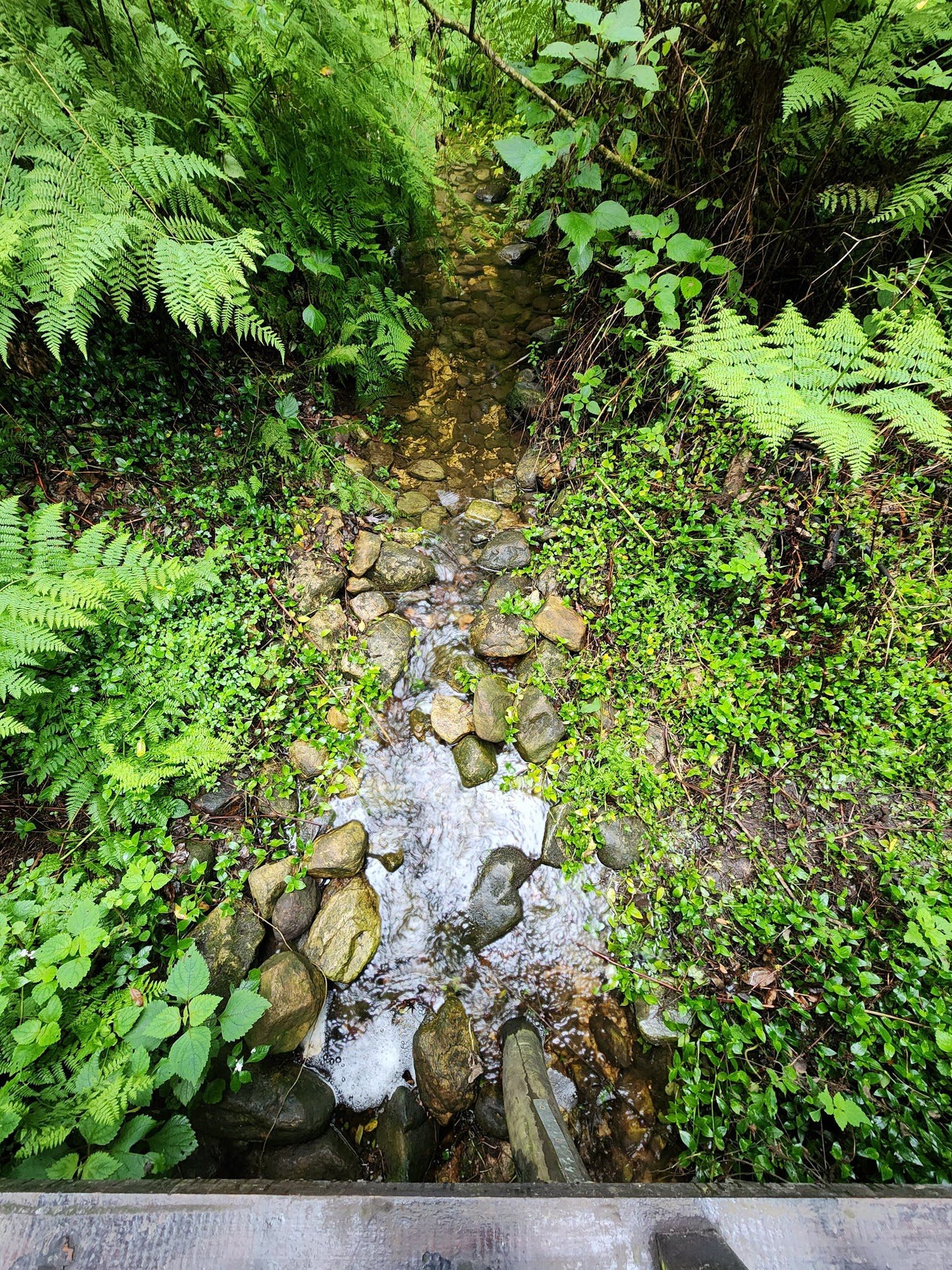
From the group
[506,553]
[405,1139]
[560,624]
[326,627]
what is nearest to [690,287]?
[506,553]

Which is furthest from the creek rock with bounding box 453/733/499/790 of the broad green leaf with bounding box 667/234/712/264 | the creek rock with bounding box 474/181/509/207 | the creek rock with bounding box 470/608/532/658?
the creek rock with bounding box 474/181/509/207

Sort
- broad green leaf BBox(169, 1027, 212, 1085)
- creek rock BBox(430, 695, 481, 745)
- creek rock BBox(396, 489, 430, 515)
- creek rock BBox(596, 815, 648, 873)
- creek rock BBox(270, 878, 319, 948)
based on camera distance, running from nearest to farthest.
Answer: broad green leaf BBox(169, 1027, 212, 1085) < creek rock BBox(270, 878, 319, 948) < creek rock BBox(596, 815, 648, 873) < creek rock BBox(430, 695, 481, 745) < creek rock BBox(396, 489, 430, 515)

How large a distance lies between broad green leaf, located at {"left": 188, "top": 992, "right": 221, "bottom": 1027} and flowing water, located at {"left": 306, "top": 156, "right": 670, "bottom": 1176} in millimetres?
803

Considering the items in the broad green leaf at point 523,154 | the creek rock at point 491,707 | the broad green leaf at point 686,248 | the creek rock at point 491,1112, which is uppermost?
the broad green leaf at point 523,154

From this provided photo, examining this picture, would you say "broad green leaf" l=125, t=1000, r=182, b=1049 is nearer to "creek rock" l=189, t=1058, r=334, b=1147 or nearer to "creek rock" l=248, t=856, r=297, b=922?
"creek rock" l=189, t=1058, r=334, b=1147

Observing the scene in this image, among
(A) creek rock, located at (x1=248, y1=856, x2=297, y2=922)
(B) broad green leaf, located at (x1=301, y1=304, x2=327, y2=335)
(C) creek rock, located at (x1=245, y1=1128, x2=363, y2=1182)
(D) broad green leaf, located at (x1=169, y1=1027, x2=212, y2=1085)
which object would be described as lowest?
(C) creek rock, located at (x1=245, y1=1128, x2=363, y2=1182)

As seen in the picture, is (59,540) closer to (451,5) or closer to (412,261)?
(451,5)

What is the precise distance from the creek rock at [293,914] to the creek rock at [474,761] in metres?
0.97

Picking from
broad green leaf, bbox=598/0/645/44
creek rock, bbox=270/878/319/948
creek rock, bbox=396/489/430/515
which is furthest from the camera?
creek rock, bbox=396/489/430/515

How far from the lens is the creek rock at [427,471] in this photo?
12.9 feet

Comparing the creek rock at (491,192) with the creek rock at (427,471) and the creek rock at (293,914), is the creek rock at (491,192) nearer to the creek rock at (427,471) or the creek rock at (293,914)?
the creek rock at (427,471)

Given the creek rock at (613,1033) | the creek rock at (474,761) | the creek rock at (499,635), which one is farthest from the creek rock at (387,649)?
the creek rock at (613,1033)

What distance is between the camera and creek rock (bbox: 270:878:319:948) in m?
2.39

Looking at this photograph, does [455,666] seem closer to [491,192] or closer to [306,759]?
[306,759]
